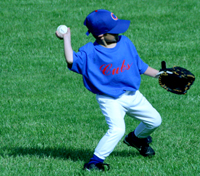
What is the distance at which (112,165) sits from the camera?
15.4ft

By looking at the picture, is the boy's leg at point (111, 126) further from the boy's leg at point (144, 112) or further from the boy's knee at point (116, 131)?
the boy's leg at point (144, 112)

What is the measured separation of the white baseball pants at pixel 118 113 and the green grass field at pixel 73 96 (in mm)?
321

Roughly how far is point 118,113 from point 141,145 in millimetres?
835

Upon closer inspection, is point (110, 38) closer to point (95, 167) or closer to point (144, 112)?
point (144, 112)

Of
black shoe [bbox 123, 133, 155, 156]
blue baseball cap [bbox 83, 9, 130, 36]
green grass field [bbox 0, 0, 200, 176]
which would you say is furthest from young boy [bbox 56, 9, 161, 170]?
black shoe [bbox 123, 133, 155, 156]

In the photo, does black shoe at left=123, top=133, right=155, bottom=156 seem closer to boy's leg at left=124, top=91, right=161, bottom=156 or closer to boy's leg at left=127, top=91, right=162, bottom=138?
boy's leg at left=124, top=91, right=161, bottom=156

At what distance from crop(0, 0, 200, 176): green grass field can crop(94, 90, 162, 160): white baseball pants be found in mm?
321

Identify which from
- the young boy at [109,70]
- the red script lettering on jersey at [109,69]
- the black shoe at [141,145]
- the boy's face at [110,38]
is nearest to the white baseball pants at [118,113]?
the young boy at [109,70]

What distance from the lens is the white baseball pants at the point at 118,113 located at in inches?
171

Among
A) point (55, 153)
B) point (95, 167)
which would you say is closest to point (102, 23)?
point (95, 167)

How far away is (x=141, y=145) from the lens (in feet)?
16.4

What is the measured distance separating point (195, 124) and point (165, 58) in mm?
4238

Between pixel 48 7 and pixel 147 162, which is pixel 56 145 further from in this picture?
pixel 48 7

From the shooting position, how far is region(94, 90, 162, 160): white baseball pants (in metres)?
4.35
